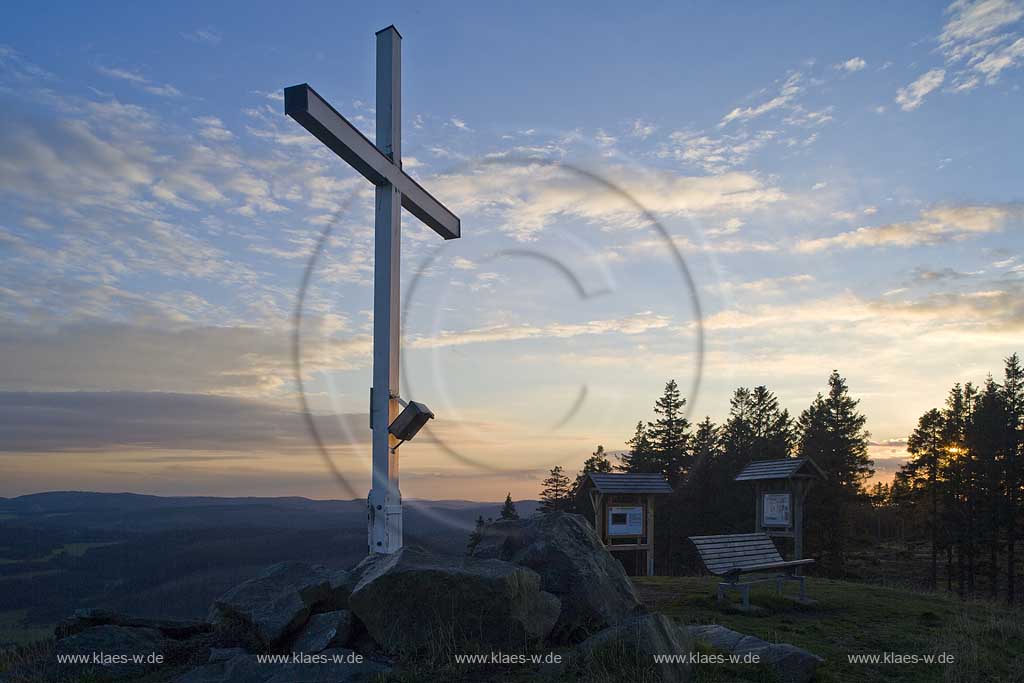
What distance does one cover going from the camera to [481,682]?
20.6ft

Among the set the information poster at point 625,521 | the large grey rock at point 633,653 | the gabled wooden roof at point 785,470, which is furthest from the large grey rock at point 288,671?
the gabled wooden roof at point 785,470

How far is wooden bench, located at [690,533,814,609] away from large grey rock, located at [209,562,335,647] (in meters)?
7.53

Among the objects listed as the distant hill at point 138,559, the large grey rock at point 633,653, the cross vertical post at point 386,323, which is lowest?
the distant hill at point 138,559

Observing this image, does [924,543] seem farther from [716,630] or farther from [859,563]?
[716,630]

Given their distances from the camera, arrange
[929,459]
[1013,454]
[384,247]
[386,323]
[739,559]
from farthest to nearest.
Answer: [929,459] → [1013,454] → [739,559] → [384,247] → [386,323]

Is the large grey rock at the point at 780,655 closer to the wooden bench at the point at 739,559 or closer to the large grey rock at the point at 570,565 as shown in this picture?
the large grey rock at the point at 570,565

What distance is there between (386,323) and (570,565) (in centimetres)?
356

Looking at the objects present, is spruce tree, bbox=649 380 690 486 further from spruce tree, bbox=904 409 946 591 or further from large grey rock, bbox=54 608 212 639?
large grey rock, bbox=54 608 212 639

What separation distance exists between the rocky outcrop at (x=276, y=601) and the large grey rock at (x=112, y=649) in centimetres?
69

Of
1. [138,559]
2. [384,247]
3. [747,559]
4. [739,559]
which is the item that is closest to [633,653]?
[384,247]

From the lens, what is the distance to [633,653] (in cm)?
621

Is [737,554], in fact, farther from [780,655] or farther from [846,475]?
[846,475]

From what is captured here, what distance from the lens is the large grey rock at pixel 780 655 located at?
7117 mm

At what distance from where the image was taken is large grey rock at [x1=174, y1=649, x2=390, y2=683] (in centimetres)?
598
